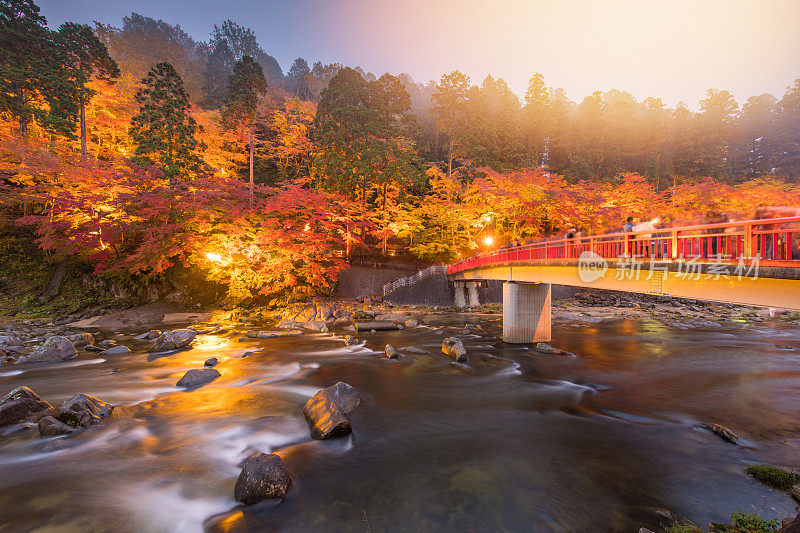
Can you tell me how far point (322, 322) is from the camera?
60.6 ft

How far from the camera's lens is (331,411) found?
23.1ft

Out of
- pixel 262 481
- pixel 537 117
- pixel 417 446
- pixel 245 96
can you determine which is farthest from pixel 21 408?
pixel 537 117

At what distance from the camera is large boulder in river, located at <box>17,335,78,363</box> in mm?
11094

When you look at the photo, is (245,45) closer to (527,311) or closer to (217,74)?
(217,74)

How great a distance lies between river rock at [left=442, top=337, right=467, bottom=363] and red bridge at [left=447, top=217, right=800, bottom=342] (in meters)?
3.51

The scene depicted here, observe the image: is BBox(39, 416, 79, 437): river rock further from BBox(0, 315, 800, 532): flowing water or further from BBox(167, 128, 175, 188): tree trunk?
BBox(167, 128, 175, 188): tree trunk

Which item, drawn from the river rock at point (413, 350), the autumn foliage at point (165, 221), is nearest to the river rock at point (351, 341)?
the river rock at point (413, 350)

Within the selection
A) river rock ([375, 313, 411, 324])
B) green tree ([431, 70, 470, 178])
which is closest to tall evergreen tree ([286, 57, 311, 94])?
green tree ([431, 70, 470, 178])

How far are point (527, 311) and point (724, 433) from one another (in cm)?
830

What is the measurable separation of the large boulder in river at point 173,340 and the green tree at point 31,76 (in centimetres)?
1893

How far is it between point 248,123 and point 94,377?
1014 inches

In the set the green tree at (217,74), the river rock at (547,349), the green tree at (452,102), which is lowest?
the river rock at (547,349)

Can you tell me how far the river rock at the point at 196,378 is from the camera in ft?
30.7

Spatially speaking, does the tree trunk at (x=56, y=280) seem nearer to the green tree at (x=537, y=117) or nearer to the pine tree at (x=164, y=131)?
the pine tree at (x=164, y=131)
